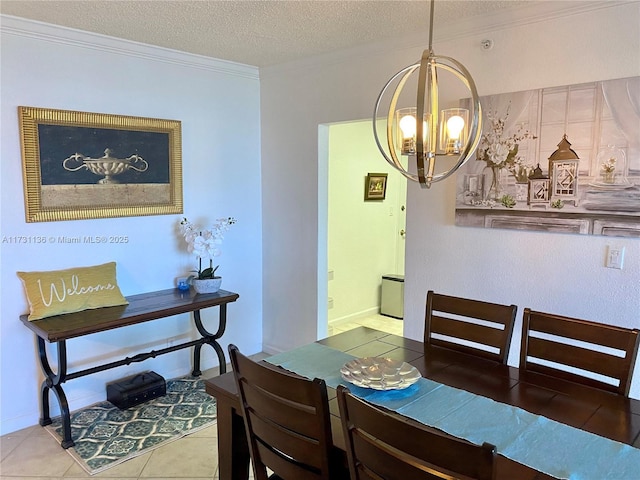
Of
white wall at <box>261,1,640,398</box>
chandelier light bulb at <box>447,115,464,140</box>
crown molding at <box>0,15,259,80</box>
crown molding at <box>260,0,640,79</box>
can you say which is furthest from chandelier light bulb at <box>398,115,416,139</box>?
crown molding at <box>0,15,259,80</box>

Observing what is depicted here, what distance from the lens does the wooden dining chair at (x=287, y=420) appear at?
53.7 inches

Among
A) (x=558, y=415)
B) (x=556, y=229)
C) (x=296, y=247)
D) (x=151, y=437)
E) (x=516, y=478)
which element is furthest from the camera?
(x=296, y=247)

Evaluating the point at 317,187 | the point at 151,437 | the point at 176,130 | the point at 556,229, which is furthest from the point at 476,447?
the point at 176,130

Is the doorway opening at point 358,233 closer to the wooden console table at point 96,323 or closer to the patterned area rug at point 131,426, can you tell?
the wooden console table at point 96,323

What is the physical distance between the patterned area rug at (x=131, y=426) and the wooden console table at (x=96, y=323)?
0.14 m

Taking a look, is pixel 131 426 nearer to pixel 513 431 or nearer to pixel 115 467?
pixel 115 467

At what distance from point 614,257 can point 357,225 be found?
2877 mm

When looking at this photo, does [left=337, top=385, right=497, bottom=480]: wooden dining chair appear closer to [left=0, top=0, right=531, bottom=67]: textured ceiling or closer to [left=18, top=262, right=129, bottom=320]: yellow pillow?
[left=0, top=0, right=531, bottom=67]: textured ceiling

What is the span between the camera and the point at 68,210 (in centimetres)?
300

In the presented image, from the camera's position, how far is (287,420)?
1.44m

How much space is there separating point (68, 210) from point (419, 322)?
93.9 inches

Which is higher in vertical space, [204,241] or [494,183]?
[494,183]

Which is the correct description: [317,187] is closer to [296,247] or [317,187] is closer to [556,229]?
[296,247]

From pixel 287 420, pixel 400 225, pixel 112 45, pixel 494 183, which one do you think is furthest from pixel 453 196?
pixel 400 225
